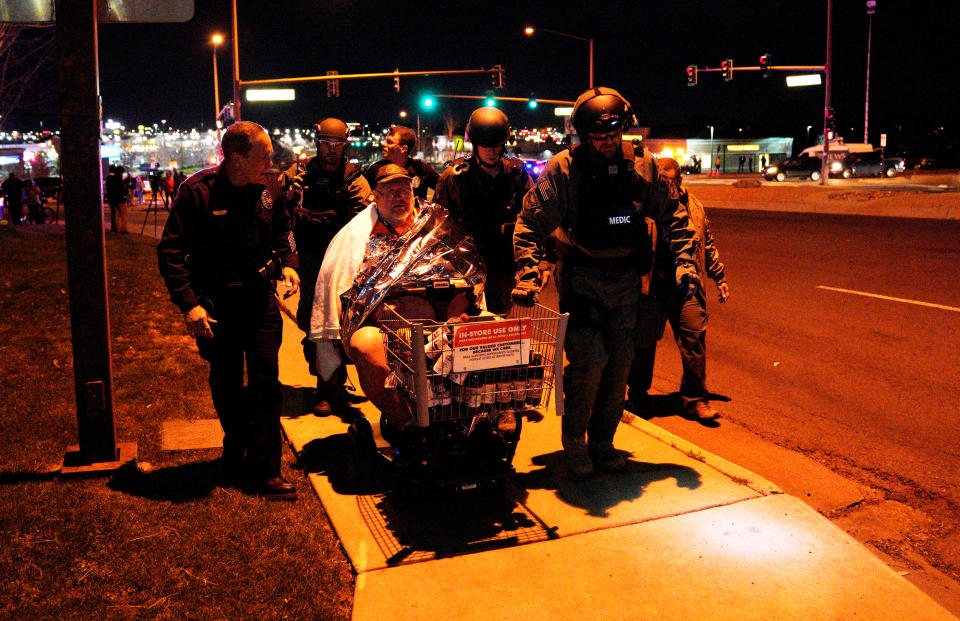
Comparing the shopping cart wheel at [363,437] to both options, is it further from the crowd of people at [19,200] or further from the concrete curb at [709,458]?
the crowd of people at [19,200]

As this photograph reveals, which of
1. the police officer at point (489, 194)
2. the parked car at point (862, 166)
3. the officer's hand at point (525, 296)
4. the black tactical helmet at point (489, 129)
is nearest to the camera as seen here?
the officer's hand at point (525, 296)

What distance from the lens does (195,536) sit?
4.41 metres

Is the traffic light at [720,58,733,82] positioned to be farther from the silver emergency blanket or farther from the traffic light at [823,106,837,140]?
A: the silver emergency blanket

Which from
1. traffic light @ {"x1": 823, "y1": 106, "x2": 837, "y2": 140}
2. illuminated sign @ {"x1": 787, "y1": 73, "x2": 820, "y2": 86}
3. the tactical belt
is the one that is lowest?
A: the tactical belt

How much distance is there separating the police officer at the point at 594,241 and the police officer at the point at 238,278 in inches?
56.8

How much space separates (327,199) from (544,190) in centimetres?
229

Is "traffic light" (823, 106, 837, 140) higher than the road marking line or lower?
higher

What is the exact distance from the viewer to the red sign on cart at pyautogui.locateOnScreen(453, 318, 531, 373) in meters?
4.14

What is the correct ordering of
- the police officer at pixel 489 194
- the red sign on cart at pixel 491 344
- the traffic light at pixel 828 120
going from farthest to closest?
the traffic light at pixel 828 120 < the police officer at pixel 489 194 < the red sign on cart at pixel 491 344

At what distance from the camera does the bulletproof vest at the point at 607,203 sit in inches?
202

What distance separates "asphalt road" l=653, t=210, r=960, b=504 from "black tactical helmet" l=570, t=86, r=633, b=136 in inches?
109

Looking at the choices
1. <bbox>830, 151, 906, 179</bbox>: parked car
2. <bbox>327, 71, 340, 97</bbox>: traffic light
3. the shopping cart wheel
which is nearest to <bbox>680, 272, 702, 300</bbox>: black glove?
the shopping cart wheel

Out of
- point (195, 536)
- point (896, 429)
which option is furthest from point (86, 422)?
point (896, 429)

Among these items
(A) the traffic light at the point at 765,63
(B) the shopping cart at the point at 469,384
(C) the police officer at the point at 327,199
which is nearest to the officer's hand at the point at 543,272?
(B) the shopping cart at the point at 469,384
